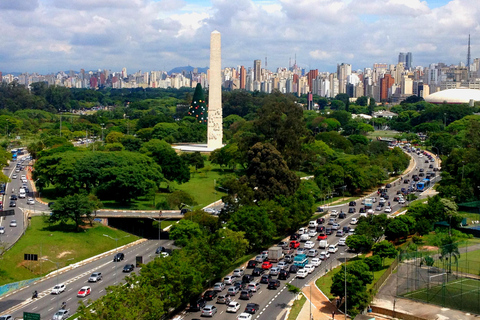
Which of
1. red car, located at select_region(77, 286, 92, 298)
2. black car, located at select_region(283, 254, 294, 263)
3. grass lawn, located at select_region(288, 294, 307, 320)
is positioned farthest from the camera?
black car, located at select_region(283, 254, 294, 263)

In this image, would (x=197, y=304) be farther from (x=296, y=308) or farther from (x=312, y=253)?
(x=312, y=253)

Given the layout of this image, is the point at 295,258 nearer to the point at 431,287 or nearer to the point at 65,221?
the point at 431,287

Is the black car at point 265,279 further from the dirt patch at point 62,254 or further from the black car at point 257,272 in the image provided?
the dirt patch at point 62,254

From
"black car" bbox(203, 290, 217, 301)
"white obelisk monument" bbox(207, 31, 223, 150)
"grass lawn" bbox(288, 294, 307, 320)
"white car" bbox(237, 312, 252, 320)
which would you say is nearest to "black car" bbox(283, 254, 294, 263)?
"grass lawn" bbox(288, 294, 307, 320)

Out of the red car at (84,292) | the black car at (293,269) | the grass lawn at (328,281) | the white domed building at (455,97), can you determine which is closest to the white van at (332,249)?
the grass lawn at (328,281)

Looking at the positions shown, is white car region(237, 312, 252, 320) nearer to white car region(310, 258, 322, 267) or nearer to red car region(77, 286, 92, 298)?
red car region(77, 286, 92, 298)

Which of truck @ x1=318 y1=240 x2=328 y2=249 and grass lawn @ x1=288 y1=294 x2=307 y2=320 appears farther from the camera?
truck @ x1=318 y1=240 x2=328 y2=249

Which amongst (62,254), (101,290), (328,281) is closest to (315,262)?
(328,281)
